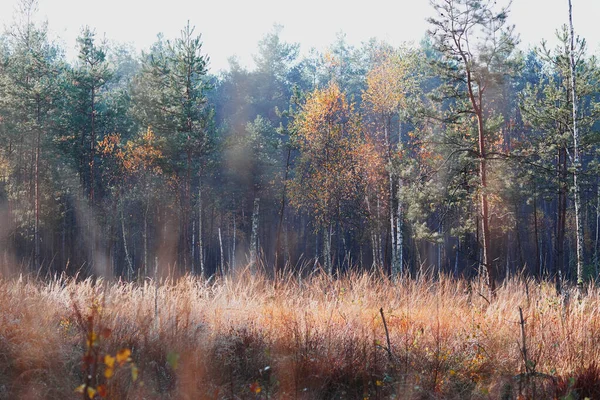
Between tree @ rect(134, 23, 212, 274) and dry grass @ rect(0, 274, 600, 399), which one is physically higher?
tree @ rect(134, 23, 212, 274)

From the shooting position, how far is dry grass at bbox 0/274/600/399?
4.87m

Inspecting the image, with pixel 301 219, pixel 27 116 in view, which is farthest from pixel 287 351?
pixel 301 219

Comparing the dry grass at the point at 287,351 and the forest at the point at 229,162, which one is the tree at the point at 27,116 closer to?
the forest at the point at 229,162

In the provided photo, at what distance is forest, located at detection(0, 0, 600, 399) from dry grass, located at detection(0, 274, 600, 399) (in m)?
0.03

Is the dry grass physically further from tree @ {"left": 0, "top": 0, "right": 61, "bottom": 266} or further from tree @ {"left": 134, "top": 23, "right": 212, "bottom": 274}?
tree @ {"left": 0, "top": 0, "right": 61, "bottom": 266}

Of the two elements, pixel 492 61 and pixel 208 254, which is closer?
pixel 492 61

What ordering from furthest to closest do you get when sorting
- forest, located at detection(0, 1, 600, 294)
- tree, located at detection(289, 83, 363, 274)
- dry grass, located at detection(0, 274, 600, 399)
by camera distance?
tree, located at detection(289, 83, 363, 274) < forest, located at detection(0, 1, 600, 294) < dry grass, located at detection(0, 274, 600, 399)

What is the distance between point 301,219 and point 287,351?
1405 inches

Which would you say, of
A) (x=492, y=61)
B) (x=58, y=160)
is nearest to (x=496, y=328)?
(x=492, y=61)

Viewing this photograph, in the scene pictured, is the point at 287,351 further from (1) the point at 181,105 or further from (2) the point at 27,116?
(2) the point at 27,116

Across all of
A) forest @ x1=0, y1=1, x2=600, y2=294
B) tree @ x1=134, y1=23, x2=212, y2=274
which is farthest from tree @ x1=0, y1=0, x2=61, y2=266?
tree @ x1=134, y1=23, x2=212, y2=274

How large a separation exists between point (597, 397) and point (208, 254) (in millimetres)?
32980

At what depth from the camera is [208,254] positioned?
36.4m

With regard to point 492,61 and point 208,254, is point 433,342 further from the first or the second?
point 208,254
